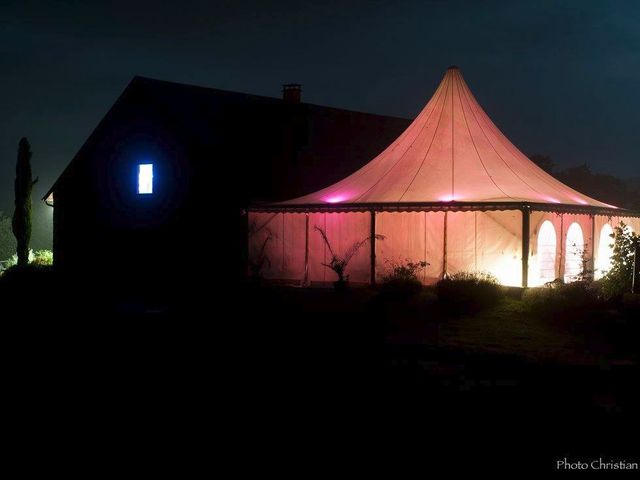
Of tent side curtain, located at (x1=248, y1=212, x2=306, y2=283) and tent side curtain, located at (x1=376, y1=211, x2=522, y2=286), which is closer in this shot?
tent side curtain, located at (x1=376, y1=211, x2=522, y2=286)

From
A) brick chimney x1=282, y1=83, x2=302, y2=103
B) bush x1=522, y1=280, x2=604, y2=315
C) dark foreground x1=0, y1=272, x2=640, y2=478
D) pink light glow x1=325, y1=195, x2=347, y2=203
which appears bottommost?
dark foreground x1=0, y1=272, x2=640, y2=478

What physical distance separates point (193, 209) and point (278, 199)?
89.2 inches

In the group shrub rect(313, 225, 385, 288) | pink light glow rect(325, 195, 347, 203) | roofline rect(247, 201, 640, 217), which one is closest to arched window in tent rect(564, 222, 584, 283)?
roofline rect(247, 201, 640, 217)

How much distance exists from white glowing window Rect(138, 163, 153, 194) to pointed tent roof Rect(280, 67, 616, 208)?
20.7ft

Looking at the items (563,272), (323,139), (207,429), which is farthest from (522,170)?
(207,429)

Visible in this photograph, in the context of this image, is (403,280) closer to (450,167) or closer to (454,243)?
(454,243)

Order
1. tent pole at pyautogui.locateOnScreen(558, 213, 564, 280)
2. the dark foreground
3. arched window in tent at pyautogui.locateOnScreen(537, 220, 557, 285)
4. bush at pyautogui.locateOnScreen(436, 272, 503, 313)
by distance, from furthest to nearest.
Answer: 1. tent pole at pyautogui.locateOnScreen(558, 213, 564, 280)
2. arched window in tent at pyautogui.locateOnScreen(537, 220, 557, 285)
3. bush at pyautogui.locateOnScreen(436, 272, 503, 313)
4. the dark foreground

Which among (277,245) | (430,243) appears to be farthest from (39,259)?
(430,243)

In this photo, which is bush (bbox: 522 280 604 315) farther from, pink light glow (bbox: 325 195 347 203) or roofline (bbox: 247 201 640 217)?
pink light glow (bbox: 325 195 347 203)

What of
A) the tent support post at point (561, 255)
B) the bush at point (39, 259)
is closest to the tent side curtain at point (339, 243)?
the tent support post at point (561, 255)

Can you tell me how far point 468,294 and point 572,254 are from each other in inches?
175

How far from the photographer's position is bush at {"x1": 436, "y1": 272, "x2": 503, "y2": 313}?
481 inches

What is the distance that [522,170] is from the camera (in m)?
16.4

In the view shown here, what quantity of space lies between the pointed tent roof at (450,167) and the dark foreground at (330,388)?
3406 millimetres
